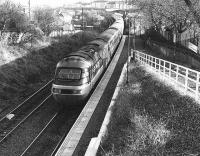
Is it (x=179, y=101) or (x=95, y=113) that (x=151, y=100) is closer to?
(x=179, y=101)

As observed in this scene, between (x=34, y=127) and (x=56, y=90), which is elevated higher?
(x=56, y=90)

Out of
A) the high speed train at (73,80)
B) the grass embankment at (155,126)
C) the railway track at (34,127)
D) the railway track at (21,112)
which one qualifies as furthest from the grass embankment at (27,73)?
the grass embankment at (155,126)

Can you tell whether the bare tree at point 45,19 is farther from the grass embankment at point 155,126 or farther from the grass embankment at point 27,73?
the grass embankment at point 155,126

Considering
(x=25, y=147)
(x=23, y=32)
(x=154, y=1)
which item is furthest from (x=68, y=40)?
(x=25, y=147)

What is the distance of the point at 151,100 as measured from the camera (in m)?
15.3

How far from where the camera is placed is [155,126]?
11.9m

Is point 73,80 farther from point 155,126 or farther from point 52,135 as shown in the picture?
point 155,126

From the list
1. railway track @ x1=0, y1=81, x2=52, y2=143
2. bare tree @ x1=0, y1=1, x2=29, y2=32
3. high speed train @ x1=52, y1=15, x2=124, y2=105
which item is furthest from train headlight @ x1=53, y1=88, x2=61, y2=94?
bare tree @ x1=0, y1=1, x2=29, y2=32

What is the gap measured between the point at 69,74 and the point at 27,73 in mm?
11576

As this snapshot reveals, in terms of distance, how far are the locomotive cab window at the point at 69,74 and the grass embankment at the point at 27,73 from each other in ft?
16.1

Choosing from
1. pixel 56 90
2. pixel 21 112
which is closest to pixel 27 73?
pixel 21 112

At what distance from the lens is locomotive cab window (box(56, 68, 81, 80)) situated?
18409mm

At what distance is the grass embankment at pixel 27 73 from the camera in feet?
76.0

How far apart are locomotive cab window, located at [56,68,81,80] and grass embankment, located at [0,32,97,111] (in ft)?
16.1
